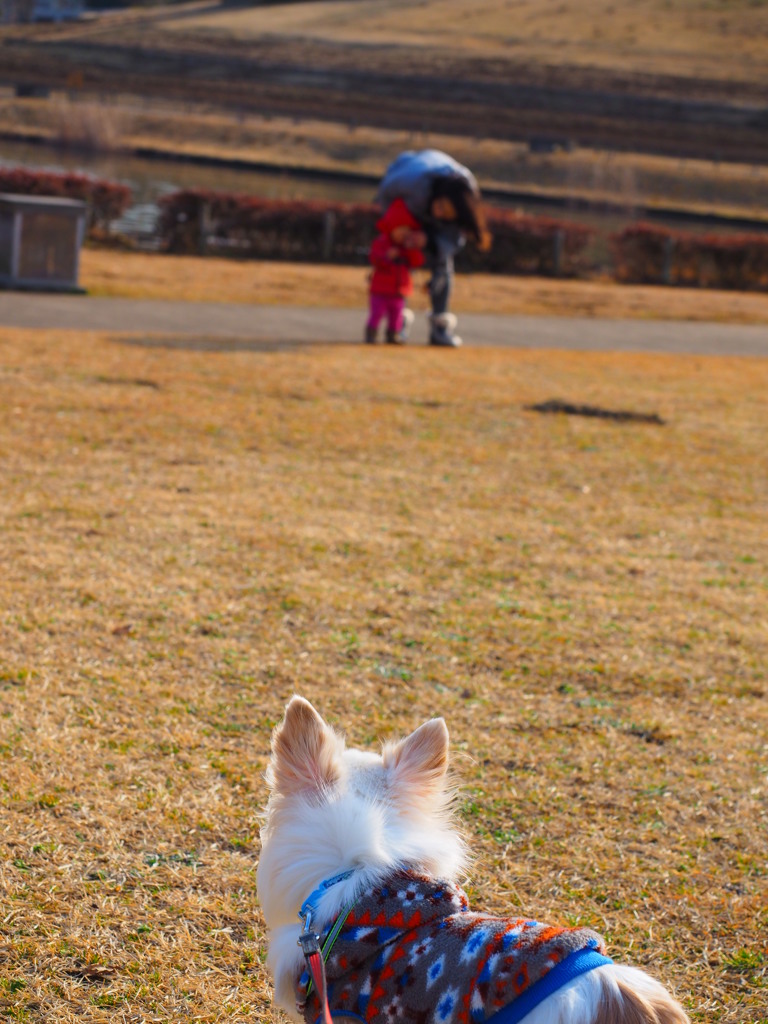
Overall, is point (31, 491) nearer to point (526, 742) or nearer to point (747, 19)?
point (526, 742)

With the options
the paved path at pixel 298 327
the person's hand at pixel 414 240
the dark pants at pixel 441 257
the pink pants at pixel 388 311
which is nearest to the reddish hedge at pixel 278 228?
the paved path at pixel 298 327

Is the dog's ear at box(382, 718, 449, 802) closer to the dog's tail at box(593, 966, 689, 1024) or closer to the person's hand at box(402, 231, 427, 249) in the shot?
the dog's tail at box(593, 966, 689, 1024)

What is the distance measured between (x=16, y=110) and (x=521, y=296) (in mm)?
48079

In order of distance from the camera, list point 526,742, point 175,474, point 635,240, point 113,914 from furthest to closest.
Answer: point 635,240 → point 175,474 → point 526,742 → point 113,914

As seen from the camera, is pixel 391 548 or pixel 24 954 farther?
pixel 391 548

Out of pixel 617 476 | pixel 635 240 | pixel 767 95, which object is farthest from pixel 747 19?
pixel 617 476

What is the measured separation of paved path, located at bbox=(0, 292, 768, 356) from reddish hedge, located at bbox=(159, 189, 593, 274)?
618 cm

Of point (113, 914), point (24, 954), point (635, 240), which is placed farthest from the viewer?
point (635, 240)

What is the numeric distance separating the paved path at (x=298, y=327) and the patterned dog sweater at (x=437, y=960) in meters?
9.68

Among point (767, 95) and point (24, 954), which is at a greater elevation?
point (767, 95)

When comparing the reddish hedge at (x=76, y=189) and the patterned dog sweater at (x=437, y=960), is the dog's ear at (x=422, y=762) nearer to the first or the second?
the patterned dog sweater at (x=437, y=960)

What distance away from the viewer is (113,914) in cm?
269

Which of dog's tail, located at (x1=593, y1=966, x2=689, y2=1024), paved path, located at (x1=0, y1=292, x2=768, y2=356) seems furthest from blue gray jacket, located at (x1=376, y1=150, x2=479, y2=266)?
dog's tail, located at (x1=593, y1=966, x2=689, y2=1024)

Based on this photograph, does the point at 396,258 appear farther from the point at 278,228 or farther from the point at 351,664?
the point at 278,228
